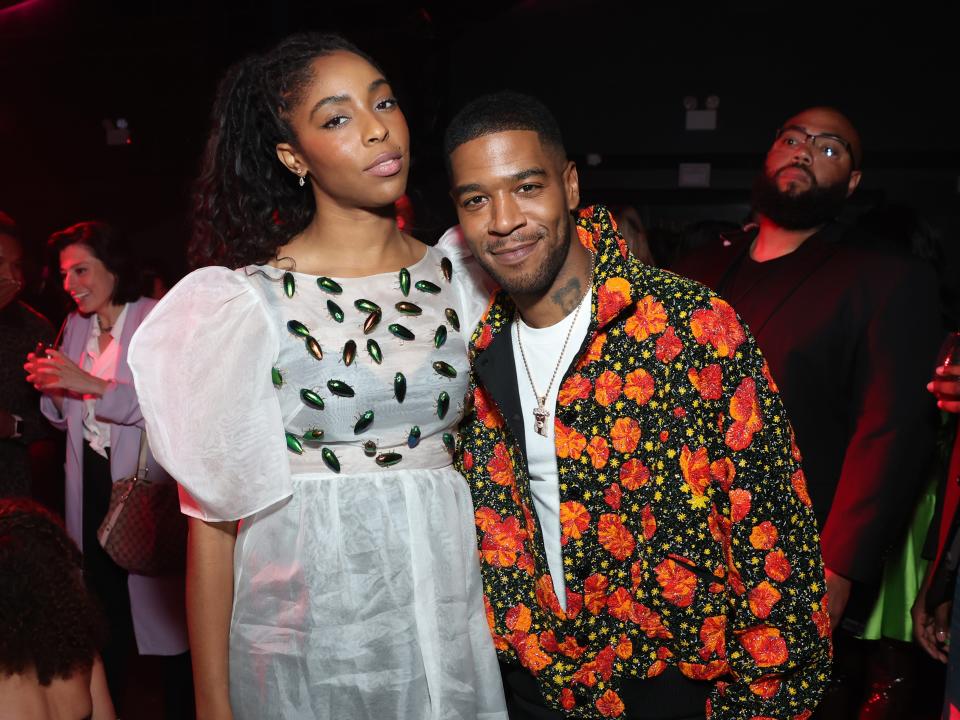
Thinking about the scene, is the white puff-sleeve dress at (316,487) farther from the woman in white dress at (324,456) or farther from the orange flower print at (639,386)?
the orange flower print at (639,386)

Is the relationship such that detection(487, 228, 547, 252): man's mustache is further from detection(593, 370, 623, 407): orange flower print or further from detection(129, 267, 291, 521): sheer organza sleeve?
detection(129, 267, 291, 521): sheer organza sleeve

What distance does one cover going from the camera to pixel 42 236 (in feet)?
23.5

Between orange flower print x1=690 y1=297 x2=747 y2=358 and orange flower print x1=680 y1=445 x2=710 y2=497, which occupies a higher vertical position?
orange flower print x1=690 y1=297 x2=747 y2=358

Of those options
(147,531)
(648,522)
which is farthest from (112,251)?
(648,522)

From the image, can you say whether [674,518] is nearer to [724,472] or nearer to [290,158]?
[724,472]

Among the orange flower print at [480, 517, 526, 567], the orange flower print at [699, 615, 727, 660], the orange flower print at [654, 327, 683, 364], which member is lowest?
the orange flower print at [699, 615, 727, 660]

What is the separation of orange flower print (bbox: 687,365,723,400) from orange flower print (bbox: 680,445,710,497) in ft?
0.29

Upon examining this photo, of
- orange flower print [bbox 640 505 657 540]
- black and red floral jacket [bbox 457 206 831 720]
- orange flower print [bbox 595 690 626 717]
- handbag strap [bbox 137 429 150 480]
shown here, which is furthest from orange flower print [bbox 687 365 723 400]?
handbag strap [bbox 137 429 150 480]

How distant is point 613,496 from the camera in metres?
1.59

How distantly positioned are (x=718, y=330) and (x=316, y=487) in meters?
0.72

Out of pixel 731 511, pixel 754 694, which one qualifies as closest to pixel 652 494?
pixel 731 511

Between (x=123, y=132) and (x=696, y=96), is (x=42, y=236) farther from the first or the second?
(x=696, y=96)

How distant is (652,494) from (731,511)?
13cm

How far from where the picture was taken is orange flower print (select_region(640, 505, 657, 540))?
5.11ft
